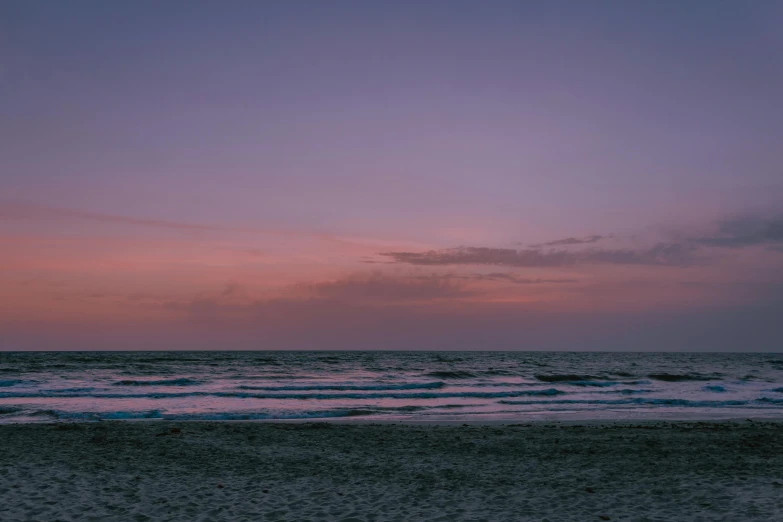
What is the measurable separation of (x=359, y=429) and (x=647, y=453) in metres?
9.10

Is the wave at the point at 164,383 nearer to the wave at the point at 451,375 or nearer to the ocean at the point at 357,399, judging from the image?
the ocean at the point at 357,399

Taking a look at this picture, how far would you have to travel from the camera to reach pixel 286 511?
30.8 feet

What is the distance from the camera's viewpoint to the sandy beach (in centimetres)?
946

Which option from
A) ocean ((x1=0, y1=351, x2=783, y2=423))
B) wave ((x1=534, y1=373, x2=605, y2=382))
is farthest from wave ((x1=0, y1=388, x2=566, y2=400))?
wave ((x1=534, y1=373, x2=605, y2=382))

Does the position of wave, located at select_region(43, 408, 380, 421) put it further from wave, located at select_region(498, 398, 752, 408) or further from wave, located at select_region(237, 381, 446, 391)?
wave, located at select_region(237, 381, 446, 391)

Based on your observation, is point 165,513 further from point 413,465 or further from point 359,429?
point 359,429

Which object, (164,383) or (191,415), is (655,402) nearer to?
(191,415)

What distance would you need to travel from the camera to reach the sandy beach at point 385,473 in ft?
31.0

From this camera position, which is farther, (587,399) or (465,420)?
(587,399)

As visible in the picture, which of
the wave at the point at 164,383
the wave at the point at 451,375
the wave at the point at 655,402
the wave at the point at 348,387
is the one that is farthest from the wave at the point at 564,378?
the wave at the point at 164,383

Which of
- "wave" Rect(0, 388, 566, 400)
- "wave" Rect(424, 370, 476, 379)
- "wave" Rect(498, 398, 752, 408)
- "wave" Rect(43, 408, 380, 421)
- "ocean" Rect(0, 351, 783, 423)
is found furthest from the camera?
"wave" Rect(424, 370, 476, 379)

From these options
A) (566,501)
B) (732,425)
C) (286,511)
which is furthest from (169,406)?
(732,425)

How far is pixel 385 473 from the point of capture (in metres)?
12.4

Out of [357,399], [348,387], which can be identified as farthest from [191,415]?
[348,387]
